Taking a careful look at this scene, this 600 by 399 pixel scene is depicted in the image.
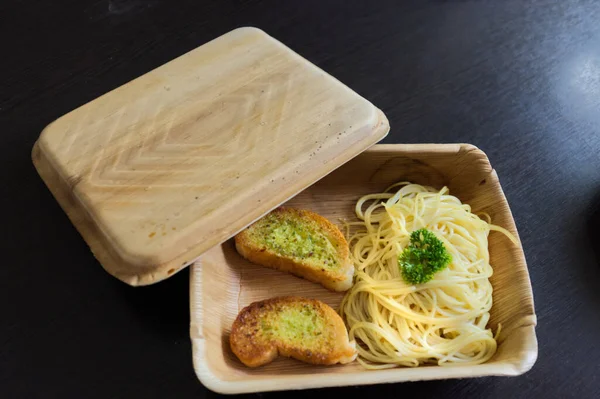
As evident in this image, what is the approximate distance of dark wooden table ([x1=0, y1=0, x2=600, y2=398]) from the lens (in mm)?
1766

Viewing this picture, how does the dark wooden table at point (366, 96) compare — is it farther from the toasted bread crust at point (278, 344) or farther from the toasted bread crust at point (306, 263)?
the toasted bread crust at point (306, 263)

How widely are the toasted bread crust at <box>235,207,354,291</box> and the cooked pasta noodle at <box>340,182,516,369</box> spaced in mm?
75

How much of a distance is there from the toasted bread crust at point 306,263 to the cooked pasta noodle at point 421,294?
3.0 inches

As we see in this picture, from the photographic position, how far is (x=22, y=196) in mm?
2072

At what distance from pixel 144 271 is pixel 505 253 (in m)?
1.25

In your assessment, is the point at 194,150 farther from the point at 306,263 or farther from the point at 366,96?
the point at 366,96

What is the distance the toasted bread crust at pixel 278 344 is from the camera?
168cm

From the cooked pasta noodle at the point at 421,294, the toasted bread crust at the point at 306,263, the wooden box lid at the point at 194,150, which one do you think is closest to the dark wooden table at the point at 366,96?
the cooked pasta noodle at the point at 421,294

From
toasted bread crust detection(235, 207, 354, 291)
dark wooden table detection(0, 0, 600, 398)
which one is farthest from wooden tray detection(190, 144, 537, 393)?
dark wooden table detection(0, 0, 600, 398)

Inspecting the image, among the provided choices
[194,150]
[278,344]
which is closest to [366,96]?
[194,150]

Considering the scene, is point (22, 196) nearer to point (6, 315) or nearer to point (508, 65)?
point (6, 315)

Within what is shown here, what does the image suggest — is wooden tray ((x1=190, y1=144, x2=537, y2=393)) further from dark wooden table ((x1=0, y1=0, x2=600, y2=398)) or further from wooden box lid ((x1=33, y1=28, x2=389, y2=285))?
wooden box lid ((x1=33, y1=28, x2=389, y2=285))

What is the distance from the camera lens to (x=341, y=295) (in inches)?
76.9

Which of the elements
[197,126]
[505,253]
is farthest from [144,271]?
[505,253]
